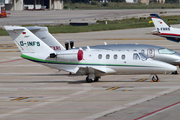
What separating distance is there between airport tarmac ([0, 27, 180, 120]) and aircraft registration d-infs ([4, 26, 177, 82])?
3.42 ft

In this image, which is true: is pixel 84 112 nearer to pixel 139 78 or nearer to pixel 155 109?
pixel 155 109

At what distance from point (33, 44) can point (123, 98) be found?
10083 millimetres

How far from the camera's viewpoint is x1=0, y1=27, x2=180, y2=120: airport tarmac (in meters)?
17.0

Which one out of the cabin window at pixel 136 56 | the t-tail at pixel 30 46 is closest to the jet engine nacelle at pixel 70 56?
the t-tail at pixel 30 46

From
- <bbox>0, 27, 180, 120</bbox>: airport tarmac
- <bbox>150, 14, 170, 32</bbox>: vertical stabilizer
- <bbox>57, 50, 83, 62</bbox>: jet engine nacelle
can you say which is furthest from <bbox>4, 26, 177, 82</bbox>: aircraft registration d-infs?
<bbox>150, 14, 170, 32</bbox>: vertical stabilizer

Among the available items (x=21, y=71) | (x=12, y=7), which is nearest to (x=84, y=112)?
(x=21, y=71)

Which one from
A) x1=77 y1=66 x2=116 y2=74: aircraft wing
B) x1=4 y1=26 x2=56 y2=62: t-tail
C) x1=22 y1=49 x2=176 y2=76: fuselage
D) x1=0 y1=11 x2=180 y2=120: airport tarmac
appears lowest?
x1=0 y1=11 x2=180 y2=120: airport tarmac

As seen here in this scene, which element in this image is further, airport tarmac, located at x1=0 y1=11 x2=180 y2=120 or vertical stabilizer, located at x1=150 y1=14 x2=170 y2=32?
vertical stabilizer, located at x1=150 y1=14 x2=170 y2=32

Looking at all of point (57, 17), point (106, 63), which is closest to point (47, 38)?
point (106, 63)

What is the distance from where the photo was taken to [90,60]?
2634 cm

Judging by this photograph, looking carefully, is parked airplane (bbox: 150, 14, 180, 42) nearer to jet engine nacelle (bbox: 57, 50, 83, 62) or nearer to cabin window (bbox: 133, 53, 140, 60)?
cabin window (bbox: 133, 53, 140, 60)

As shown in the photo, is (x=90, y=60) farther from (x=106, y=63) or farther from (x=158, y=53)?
(x=158, y=53)

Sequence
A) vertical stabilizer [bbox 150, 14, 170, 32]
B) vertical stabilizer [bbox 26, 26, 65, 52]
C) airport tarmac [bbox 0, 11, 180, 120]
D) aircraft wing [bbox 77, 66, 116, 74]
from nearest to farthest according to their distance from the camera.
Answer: airport tarmac [bbox 0, 11, 180, 120] → aircraft wing [bbox 77, 66, 116, 74] → vertical stabilizer [bbox 26, 26, 65, 52] → vertical stabilizer [bbox 150, 14, 170, 32]

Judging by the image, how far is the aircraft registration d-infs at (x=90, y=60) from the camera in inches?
1013
